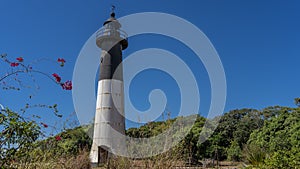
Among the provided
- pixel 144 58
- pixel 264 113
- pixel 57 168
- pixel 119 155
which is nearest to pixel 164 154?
pixel 119 155

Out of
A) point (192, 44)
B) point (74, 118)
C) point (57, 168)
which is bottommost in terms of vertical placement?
point (57, 168)

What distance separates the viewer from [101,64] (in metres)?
14.5

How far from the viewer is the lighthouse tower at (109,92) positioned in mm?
12862

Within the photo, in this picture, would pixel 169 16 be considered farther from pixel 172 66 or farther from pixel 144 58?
pixel 144 58

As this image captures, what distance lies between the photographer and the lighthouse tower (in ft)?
42.2

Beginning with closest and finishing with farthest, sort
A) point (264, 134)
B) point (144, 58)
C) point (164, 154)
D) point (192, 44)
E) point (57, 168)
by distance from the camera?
1. point (164, 154)
2. point (57, 168)
3. point (192, 44)
4. point (144, 58)
5. point (264, 134)

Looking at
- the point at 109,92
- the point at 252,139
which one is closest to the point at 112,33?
the point at 109,92

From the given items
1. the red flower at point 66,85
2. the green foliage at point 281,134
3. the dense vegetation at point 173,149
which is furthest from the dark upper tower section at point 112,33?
the red flower at point 66,85

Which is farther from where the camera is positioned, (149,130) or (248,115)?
(248,115)

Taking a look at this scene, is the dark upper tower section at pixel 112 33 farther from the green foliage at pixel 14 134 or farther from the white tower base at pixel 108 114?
the green foliage at pixel 14 134

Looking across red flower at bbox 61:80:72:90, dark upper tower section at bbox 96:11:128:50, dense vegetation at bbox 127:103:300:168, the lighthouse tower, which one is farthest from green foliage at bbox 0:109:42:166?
dark upper tower section at bbox 96:11:128:50

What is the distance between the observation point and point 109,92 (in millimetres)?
13633

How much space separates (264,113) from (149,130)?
117 feet

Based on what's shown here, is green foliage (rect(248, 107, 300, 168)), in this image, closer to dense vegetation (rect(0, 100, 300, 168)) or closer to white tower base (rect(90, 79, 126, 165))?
dense vegetation (rect(0, 100, 300, 168))
